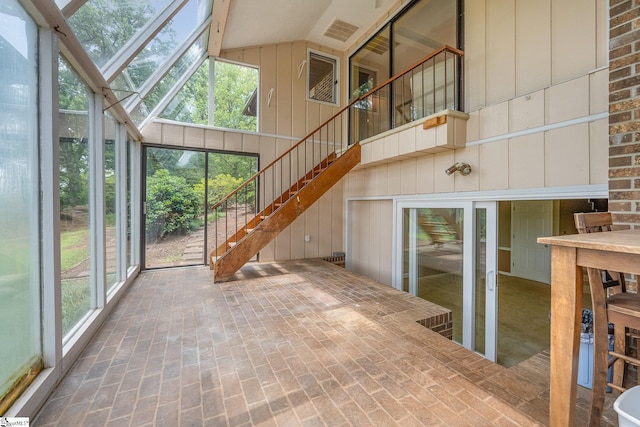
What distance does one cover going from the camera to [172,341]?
2.45 metres

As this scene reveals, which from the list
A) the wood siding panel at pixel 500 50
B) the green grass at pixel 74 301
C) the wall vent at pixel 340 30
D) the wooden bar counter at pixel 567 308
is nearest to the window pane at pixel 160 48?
the green grass at pixel 74 301

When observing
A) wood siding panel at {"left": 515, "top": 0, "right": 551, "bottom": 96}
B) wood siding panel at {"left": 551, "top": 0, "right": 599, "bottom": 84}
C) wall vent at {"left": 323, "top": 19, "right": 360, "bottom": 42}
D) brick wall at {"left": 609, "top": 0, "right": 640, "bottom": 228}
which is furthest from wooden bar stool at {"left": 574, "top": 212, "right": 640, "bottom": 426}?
wall vent at {"left": 323, "top": 19, "right": 360, "bottom": 42}

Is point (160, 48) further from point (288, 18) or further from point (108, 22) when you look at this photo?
point (288, 18)

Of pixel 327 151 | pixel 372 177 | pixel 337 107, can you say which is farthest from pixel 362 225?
pixel 337 107

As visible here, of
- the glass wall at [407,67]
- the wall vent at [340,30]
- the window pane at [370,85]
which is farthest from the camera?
the wall vent at [340,30]

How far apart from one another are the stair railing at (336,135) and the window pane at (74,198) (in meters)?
2.03

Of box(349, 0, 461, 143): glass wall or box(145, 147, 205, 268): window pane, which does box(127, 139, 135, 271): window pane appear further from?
box(349, 0, 461, 143): glass wall

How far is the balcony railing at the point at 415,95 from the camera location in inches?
148

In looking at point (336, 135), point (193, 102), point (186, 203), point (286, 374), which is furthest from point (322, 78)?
point (286, 374)

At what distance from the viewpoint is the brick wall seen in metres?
1.98

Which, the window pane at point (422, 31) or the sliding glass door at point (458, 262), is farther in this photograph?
the window pane at point (422, 31)

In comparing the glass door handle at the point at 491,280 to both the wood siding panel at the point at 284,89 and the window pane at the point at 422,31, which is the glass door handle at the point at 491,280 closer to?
the window pane at the point at 422,31

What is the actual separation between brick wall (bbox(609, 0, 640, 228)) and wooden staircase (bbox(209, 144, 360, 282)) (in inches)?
132

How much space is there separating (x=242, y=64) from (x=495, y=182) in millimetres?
5115
